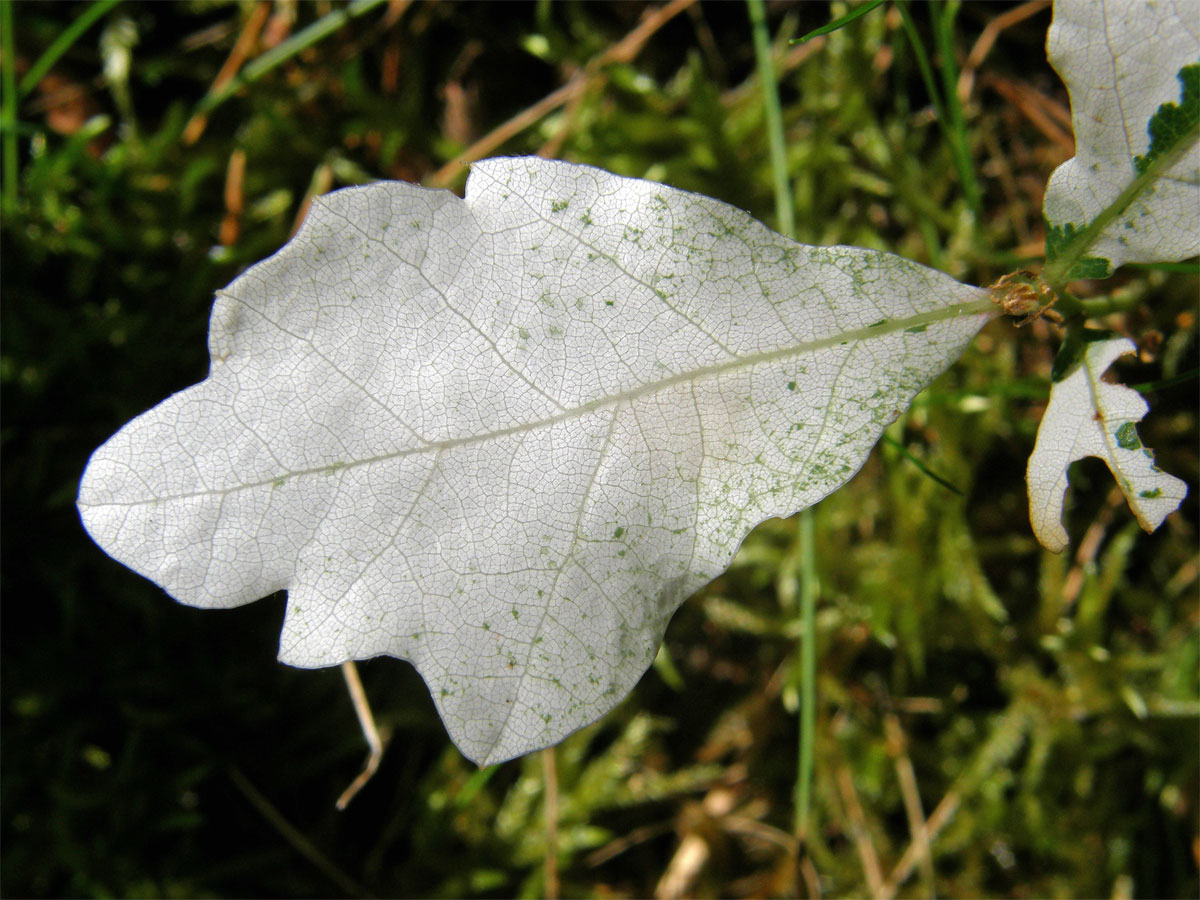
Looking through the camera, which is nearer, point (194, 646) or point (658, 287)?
point (658, 287)

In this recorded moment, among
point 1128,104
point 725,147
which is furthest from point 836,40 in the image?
point 1128,104

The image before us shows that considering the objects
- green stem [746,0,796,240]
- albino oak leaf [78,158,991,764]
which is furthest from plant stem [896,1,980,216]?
albino oak leaf [78,158,991,764]

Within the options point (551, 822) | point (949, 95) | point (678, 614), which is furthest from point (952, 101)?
point (551, 822)

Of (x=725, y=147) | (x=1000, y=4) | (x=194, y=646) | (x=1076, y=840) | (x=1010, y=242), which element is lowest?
(x=1076, y=840)

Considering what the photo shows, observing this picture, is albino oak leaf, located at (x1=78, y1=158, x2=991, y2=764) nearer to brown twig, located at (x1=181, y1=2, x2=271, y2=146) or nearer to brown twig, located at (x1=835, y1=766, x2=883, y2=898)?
brown twig, located at (x1=835, y1=766, x2=883, y2=898)

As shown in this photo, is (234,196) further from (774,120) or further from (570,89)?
(774,120)

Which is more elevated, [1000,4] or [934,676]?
[1000,4]

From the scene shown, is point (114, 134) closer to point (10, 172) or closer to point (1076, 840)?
point (10, 172)
